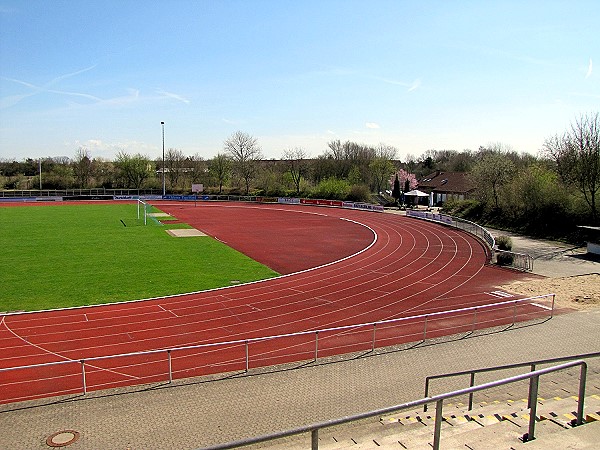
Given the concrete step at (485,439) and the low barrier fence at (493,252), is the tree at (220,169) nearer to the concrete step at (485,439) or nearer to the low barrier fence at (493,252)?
the low barrier fence at (493,252)

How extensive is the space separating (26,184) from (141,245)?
72.4 m

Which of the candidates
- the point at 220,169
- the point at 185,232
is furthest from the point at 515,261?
the point at 220,169

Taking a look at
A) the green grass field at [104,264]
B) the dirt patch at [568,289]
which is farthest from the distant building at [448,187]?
the green grass field at [104,264]

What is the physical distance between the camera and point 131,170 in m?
103

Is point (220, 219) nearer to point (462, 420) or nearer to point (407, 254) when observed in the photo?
point (407, 254)

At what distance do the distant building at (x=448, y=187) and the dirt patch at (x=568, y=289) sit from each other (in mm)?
42314

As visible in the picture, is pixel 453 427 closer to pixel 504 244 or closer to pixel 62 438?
pixel 62 438

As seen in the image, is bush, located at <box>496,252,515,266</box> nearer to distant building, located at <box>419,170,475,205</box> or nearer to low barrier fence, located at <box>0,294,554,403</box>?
low barrier fence, located at <box>0,294,554,403</box>

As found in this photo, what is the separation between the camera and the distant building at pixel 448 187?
73219 mm

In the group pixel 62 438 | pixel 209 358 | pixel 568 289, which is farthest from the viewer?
pixel 568 289

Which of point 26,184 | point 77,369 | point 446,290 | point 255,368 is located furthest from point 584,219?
point 26,184

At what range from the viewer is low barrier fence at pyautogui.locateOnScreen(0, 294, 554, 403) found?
12.9 metres

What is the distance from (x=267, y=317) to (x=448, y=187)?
6538 centimetres

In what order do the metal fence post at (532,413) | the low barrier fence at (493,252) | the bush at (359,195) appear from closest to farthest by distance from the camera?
1. the metal fence post at (532,413)
2. the low barrier fence at (493,252)
3. the bush at (359,195)
